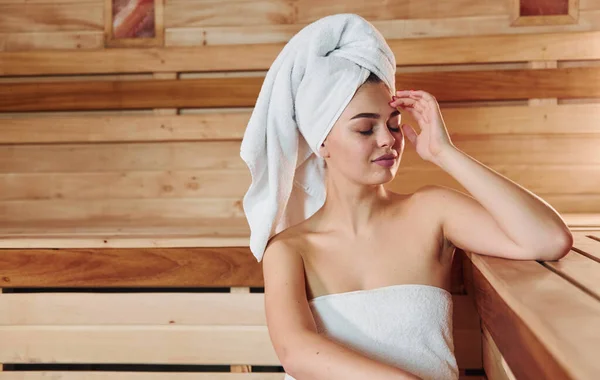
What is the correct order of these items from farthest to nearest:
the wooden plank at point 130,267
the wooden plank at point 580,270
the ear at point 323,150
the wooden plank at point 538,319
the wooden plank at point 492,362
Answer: the wooden plank at point 130,267
the wooden plank at point 492,362
the ear at point 323,150
the wooden plank at point 580,270
the wooden plank at point 538,319

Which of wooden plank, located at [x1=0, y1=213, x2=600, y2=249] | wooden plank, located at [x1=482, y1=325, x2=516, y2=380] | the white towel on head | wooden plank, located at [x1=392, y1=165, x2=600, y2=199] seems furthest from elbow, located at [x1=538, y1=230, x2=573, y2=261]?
wooden plank, located at [x1=392, y1=165, x2=600, y2=199]

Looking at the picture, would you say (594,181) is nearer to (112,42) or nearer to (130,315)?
(130,315)

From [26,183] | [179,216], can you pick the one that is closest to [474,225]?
[179,216]

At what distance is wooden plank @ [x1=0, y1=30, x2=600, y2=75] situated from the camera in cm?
300

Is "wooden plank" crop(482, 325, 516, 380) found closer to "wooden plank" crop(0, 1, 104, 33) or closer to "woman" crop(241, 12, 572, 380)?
"woman" crop(241, 12, 572, 380)

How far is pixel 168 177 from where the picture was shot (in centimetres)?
323

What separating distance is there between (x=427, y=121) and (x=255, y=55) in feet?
5.06

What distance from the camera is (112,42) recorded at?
3.22 meters

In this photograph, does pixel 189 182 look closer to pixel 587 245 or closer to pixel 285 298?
pixel 285 298

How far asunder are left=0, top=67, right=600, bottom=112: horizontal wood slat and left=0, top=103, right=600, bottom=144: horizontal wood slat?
6cm

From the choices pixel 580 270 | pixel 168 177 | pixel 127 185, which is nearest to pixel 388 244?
pixel 580 270

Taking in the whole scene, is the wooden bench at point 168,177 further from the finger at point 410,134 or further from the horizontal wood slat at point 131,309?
the finger at point 410,134

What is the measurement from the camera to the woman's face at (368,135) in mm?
1691

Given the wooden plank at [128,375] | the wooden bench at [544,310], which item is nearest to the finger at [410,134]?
the wooden bench at [544,310]
